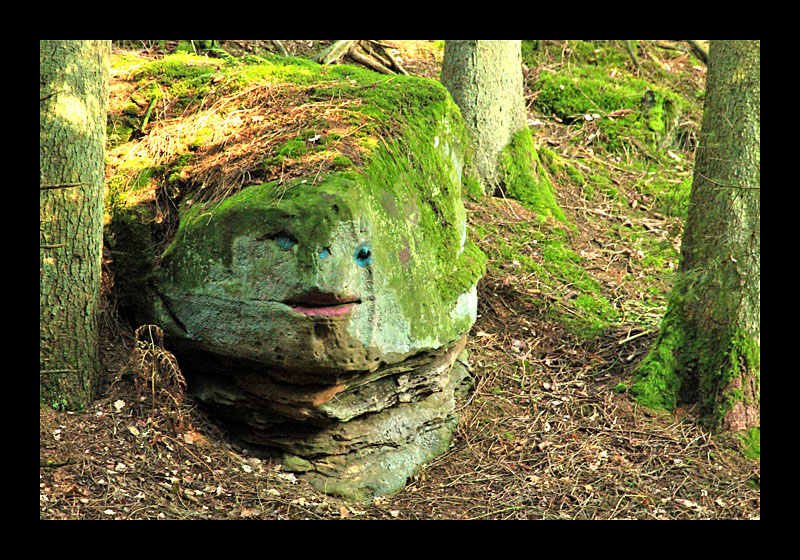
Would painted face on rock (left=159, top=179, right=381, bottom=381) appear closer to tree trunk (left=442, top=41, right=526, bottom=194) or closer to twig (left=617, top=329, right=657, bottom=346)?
twig (left=617, top=329, right=657, bottom=346)

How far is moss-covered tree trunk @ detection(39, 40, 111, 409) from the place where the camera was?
499cm

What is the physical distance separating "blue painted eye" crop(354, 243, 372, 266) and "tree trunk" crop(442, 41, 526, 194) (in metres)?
4.03

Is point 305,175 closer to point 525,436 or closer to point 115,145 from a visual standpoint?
point 115,145

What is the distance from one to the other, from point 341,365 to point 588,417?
2.49 metres

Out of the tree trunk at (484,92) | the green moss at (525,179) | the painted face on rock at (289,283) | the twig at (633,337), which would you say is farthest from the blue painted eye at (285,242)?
the green moss at (525,179)

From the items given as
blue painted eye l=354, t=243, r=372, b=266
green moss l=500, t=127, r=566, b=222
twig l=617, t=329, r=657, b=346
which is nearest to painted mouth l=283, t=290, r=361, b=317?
blue painted eye l=354, t=243, r=372, b=266

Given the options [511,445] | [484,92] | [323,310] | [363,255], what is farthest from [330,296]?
[484,92]

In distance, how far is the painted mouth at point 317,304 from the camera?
16.0 feet

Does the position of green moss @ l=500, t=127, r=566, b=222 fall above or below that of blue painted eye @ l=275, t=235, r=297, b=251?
above

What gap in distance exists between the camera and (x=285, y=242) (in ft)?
16.1

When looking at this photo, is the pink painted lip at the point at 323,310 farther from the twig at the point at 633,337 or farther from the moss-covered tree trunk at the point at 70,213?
the twig at the point at 633,337

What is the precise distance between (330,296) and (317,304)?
110 mm

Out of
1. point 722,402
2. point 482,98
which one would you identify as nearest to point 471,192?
point 482,98

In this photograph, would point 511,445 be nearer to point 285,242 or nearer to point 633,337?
point 633,337
